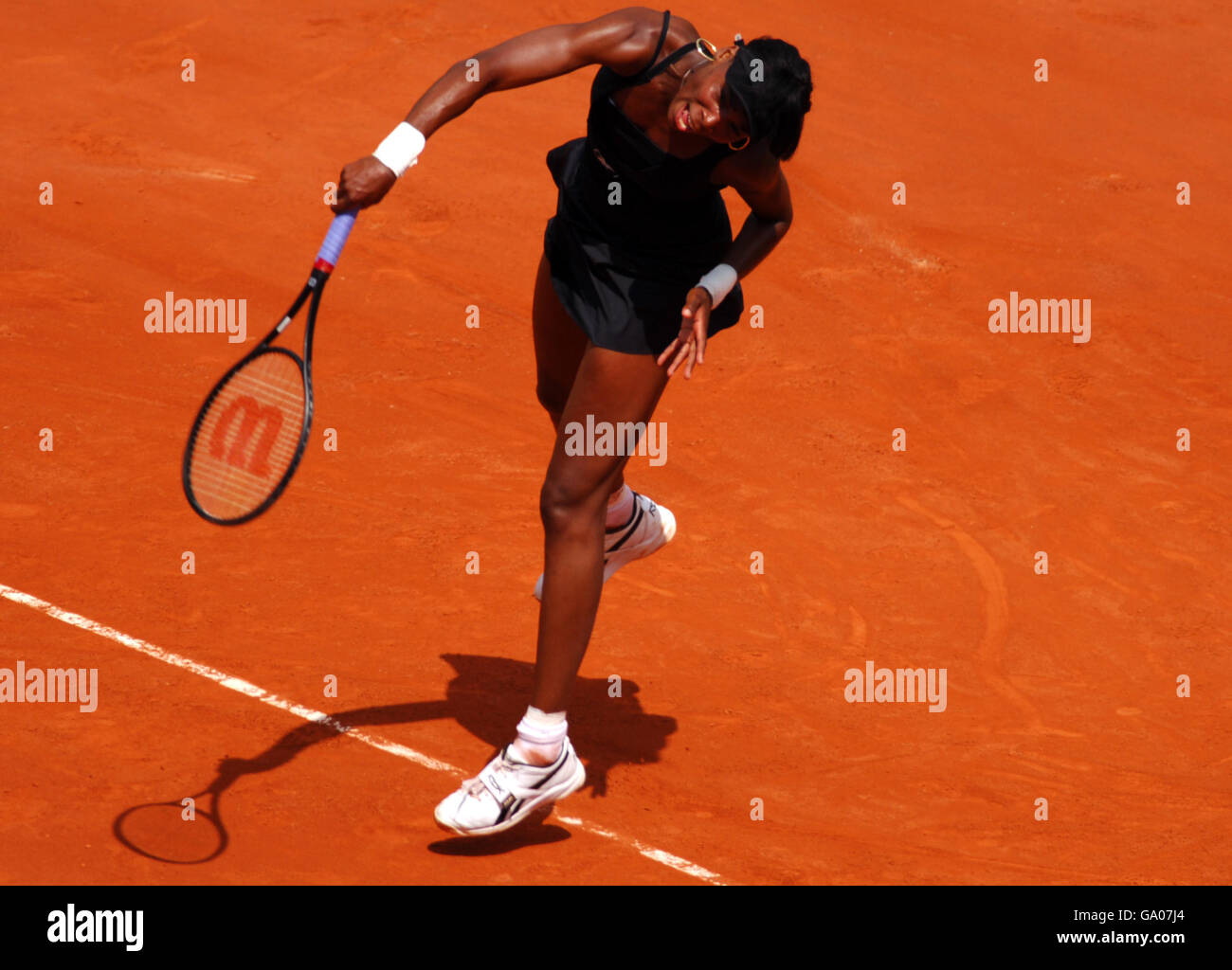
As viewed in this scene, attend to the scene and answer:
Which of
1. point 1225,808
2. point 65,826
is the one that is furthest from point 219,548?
point 1225,808

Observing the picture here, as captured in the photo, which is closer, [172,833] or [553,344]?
[172,833]

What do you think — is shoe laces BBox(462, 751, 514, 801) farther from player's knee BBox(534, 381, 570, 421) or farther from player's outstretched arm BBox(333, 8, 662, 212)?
player's outstretched arm BBox(333, 8, 662, 212)

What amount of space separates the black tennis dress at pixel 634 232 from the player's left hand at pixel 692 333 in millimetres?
150

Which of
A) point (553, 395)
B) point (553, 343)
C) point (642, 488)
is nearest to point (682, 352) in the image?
point (553, 343)

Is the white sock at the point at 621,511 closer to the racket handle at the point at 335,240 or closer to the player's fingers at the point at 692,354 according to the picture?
the player's fingers at the point at 692,354

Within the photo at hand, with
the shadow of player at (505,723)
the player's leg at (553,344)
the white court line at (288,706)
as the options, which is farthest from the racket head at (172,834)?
the player's leg at (553,344)

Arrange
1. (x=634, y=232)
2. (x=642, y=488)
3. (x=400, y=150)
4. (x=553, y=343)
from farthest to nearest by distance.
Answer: (x=642, y=488), (x=553, y=343), (x=634, y=232), (x=400, y=150)

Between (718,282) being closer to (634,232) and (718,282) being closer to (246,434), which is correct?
(634,232)

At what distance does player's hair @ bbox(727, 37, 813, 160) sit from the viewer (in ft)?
13.3

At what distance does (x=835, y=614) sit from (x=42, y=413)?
12.5 feet

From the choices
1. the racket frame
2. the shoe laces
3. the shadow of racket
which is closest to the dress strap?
the racket frame

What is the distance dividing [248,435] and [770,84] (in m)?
1.78

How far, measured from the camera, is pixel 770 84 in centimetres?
407

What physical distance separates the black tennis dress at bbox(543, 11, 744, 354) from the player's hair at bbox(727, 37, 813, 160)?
28 centimetres
